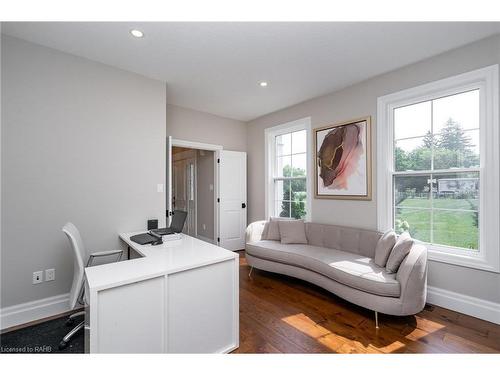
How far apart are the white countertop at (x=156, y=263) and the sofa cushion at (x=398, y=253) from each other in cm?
155

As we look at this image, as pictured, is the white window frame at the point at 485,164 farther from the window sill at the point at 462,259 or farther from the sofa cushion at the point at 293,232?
the sofa cushion at the point at 293,232

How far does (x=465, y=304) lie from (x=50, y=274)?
164 inches

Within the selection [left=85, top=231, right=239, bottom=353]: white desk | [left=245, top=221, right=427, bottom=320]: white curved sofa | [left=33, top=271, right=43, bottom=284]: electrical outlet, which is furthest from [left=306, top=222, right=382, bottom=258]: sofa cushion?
[left=33, top=271, right=43, bottom=284]: electrical outlet

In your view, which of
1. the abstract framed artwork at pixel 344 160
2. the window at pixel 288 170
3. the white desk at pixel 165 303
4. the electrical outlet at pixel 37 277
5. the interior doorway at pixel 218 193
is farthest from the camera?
the interior doorway at pixel 218 193

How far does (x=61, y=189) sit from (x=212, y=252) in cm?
182

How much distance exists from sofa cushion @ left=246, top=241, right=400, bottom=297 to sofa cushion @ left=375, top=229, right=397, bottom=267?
0.07m

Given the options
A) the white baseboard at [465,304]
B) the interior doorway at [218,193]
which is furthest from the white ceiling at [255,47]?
the white baseboard at [465,304]

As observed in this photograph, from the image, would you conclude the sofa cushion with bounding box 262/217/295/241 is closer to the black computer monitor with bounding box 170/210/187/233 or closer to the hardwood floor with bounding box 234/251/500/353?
the hardwood floor with bounding box 234/251/500/353

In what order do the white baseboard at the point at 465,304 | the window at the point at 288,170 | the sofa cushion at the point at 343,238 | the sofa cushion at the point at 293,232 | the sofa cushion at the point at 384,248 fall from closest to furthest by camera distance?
the white baseboard at the point at 465,304 < the sofa cushion at the point at 384,248 < the sofa cushion at the point at 343,238 < the sofa cushion at the point at 293,232 < the window at the point at 288,170

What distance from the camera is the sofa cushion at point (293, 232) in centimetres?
342

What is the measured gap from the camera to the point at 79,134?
2508 millimetres

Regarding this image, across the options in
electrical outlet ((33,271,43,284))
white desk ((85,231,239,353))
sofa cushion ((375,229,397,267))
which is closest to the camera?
white desk ((85,231,239,353))

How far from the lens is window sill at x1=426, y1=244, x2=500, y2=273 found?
2186mm
